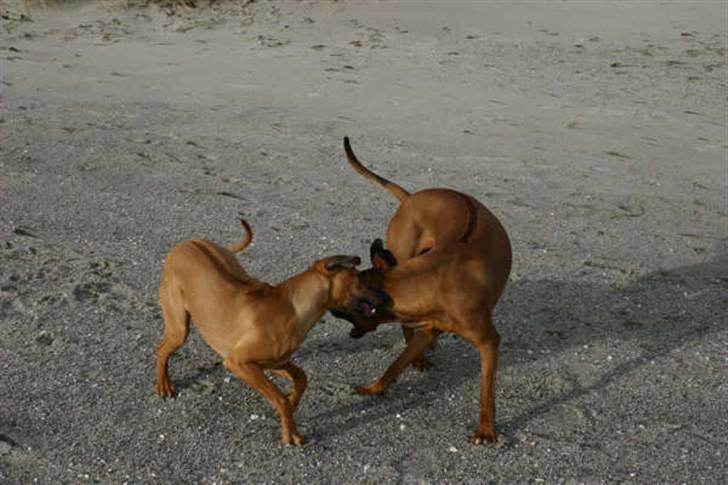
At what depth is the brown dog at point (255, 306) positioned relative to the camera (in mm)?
4551

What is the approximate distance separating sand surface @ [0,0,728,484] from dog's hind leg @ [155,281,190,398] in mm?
209

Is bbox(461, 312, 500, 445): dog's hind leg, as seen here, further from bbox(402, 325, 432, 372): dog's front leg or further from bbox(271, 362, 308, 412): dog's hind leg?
bbox(271, 362, 308, 412): dog's hind leg

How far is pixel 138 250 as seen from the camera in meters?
7.11

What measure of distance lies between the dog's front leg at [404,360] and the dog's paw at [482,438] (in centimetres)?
54

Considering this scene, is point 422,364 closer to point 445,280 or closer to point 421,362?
point 421,362

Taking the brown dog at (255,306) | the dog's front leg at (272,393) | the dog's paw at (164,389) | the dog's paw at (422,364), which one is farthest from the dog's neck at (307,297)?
the dog's paw at (422,364)

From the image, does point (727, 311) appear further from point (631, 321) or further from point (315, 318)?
point (315, 318)

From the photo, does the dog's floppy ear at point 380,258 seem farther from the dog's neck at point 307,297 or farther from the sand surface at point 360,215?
the sand surface at point 360,215

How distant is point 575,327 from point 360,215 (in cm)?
236

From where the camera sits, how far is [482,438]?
4965 millimetres

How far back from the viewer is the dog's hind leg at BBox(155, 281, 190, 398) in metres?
5.02

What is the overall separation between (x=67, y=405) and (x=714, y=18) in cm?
1362

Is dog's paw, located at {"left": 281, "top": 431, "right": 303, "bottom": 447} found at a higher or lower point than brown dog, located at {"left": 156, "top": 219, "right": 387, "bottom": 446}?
lower

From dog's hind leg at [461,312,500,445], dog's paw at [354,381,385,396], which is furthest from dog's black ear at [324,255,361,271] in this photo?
dog's paw at [354,381,385,396]
